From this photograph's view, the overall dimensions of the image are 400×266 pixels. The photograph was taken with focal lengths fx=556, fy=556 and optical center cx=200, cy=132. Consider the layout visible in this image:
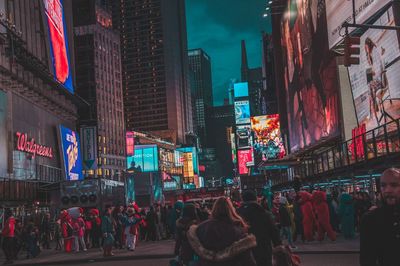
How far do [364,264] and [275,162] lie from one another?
47.2 metres

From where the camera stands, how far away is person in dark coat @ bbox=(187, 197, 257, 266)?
5.05m

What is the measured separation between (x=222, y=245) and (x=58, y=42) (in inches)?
2291

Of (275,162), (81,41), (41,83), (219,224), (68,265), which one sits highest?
(81,41)

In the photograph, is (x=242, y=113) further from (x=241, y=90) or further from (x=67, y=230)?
(x=67, y=230)

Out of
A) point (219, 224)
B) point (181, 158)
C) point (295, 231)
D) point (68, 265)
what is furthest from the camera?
point (181, 158)

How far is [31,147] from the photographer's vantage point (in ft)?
158

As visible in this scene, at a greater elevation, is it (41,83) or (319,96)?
(41,83)

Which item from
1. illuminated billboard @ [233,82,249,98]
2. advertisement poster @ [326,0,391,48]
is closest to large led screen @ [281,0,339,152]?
advertisement poster @ [326,0,391,48]

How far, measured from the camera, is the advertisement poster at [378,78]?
29.4 m

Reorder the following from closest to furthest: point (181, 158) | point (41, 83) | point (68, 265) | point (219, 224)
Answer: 1. point (219, 224)
2. point (68, 265)
3. point (41, 83)
4. point (181, 158)

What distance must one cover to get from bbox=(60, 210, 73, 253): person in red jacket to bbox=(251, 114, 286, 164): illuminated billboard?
53321mm

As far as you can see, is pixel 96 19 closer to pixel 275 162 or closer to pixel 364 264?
pixel 275 162

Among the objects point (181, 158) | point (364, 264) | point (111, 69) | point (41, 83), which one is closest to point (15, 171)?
point (41, 83)

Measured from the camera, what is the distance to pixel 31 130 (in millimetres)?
50000
